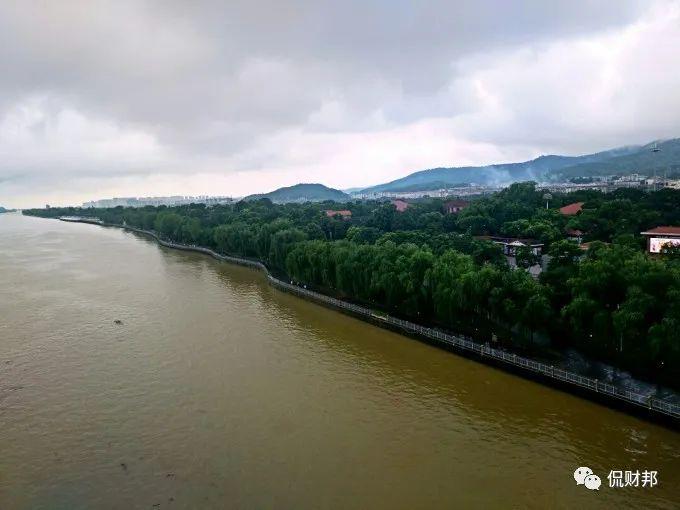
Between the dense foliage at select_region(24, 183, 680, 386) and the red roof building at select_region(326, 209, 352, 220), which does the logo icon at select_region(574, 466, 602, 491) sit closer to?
the dense foliage at select_region(24, 183, 680, 386)

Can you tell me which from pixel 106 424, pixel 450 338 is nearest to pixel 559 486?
pixel 450 338

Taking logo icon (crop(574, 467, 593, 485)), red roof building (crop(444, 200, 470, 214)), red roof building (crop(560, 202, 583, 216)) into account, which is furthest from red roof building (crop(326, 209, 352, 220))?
logo icon (crop(574, 467, 593, 485))

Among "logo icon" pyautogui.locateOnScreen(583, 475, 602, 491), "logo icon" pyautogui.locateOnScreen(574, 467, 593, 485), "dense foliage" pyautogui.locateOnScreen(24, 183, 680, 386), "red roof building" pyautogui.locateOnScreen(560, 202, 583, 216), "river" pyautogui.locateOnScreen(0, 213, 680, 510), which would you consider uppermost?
"red roof building" pyautogui.locateOnScreen(560, 202, 583, 216)

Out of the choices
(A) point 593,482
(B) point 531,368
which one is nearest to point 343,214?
(B) point 531,368

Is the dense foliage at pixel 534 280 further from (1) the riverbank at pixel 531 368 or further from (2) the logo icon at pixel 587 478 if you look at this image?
(2) the logo icon at pixel 587 478

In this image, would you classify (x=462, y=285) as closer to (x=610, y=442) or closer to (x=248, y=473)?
(x=610, y=442)

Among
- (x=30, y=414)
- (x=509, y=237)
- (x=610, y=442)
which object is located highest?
(x=509, y=237)
